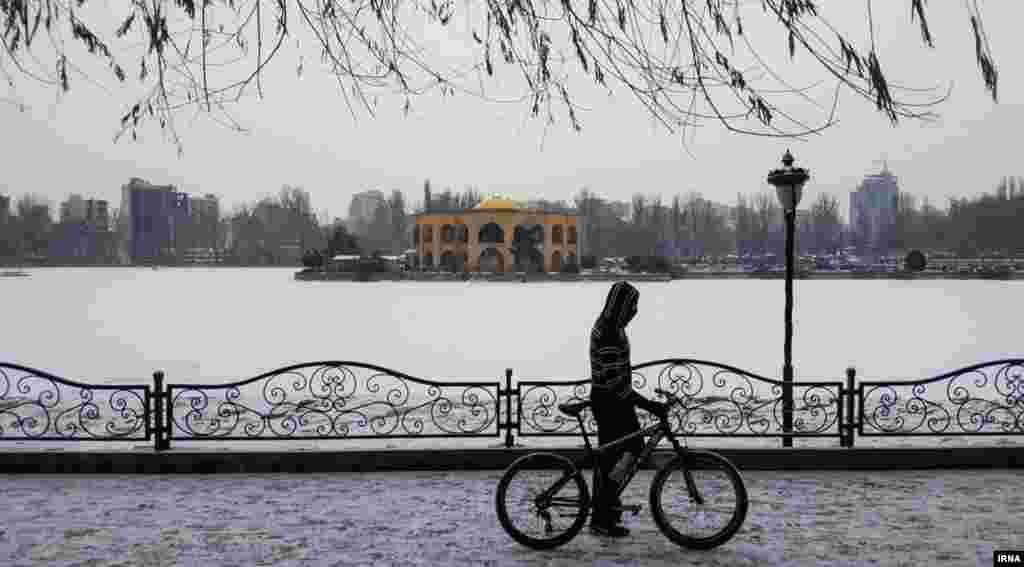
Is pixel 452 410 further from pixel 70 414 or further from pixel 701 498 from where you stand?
pixel 701 498

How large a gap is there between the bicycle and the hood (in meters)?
0.62

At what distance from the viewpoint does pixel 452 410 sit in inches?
514

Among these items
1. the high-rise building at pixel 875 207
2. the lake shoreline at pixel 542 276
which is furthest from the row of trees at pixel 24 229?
the high-rise building at pixel 875 207

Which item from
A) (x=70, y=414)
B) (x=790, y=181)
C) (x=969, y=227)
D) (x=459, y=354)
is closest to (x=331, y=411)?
(x=70, y=414)

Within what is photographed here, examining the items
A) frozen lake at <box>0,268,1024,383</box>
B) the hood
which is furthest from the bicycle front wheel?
frozen lake at <box>0,268,1024,383</box>

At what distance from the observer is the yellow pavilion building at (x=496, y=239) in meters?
78.1

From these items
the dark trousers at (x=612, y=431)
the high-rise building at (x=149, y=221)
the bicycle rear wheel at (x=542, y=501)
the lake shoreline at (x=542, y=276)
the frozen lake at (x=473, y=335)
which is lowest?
the frozen lake at (x=473, y=335)

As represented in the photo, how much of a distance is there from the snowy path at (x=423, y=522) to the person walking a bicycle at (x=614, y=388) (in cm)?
63

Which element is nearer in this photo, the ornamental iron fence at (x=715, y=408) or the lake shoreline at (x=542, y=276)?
the ornamental iron fence at (x=715, y=408)

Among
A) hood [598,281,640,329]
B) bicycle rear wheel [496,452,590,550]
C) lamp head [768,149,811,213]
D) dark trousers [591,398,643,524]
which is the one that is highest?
lamp head [768,149,811,213]

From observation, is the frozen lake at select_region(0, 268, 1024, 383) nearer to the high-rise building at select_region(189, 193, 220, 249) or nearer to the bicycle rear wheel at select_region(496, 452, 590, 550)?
the bicycle rear wheel at select_region(496, 452, 590, 550)

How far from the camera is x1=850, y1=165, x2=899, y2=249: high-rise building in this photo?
131 m

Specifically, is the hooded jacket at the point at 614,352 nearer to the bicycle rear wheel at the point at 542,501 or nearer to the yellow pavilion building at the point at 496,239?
the bicycle rear wheel at the point at 542,501

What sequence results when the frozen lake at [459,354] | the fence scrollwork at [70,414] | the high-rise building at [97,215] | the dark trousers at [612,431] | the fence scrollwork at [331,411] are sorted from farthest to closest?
the high-rise building at [97,215]
the frozen lake at [459,354]
the fence scrollwork at [331,411]
the fence scrollwork at [70,414]
the dark trousers at [612,431]
